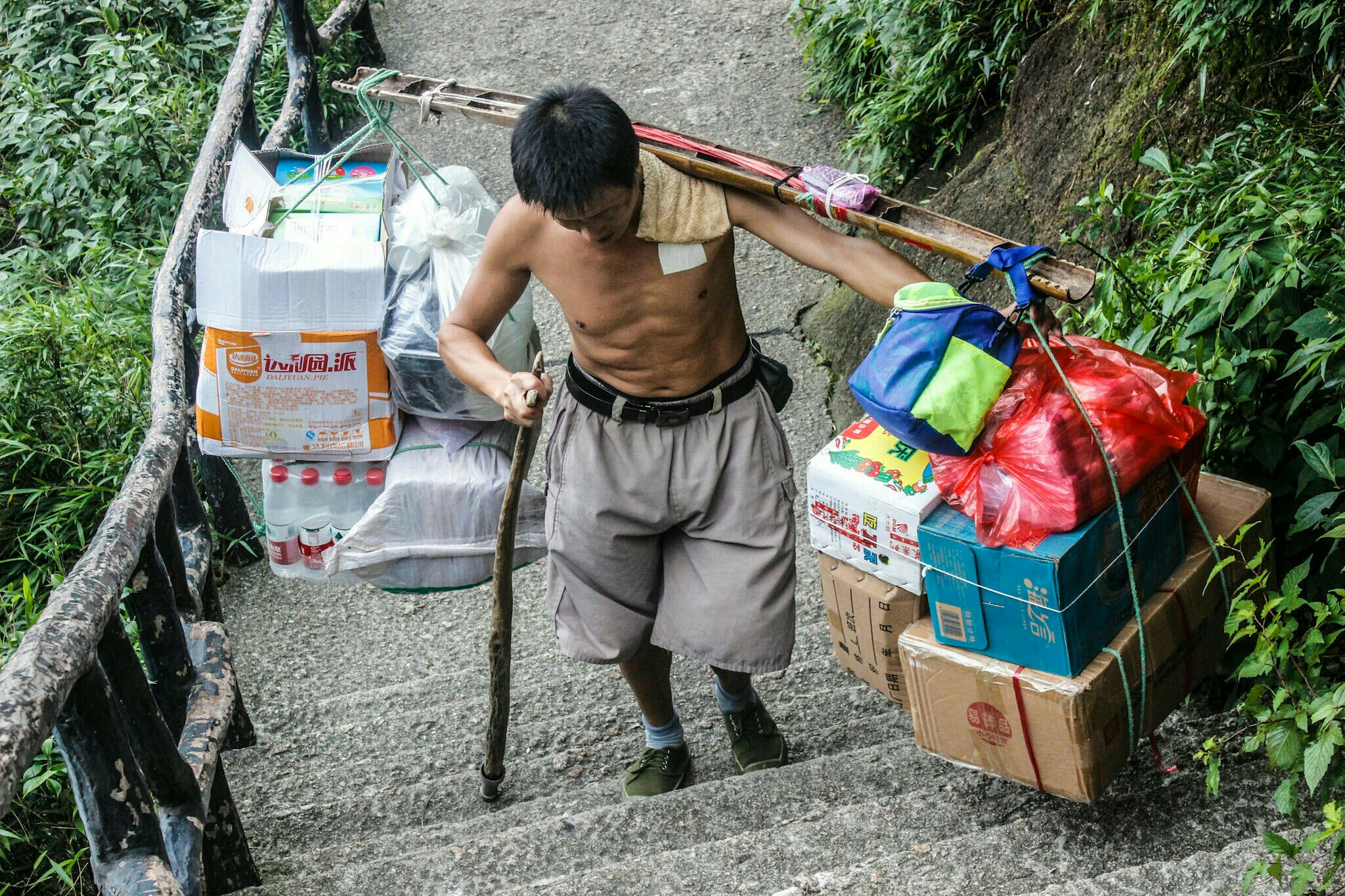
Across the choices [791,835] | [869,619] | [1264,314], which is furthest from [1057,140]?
[791,835]

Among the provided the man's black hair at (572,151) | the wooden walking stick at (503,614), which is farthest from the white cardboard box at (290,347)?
the man's black hair at (572,151)

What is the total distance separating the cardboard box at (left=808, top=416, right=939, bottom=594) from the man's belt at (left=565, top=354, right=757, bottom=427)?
30cm

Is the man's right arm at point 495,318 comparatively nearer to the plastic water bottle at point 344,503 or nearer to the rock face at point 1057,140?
the plastic water bottle at point 344,503

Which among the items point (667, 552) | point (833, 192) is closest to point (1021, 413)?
point (833, 192)

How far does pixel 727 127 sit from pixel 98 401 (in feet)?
12.8

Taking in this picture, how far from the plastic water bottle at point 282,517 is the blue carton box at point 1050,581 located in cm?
185

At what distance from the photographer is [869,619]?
290 centimetres

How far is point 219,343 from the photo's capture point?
3.26 m

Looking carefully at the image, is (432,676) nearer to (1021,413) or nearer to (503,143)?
(1021,413)

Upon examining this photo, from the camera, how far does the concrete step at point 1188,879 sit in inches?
86.5

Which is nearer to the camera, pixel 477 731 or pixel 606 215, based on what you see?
pixel 606 215

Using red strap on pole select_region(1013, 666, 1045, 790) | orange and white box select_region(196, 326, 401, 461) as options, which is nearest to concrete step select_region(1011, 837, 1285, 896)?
red strap on pole select_region(1013, 666, 1045, 790)

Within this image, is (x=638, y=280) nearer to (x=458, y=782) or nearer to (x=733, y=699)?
(x=733, y=699)

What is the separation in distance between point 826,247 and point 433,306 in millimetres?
1124
